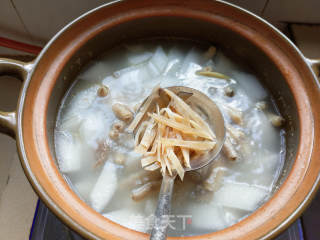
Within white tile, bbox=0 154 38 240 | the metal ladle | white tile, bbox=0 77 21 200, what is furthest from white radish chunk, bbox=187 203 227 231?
white tile, bbox=0 77 21 200

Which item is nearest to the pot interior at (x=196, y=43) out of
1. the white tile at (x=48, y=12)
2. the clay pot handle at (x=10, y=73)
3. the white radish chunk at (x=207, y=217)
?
the clay pot handle at (x=10, y=73)

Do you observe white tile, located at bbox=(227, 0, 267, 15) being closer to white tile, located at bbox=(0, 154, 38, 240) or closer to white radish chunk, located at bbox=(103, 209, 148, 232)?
white radish chunk, located at bbox=(103, 209, 148, 232)

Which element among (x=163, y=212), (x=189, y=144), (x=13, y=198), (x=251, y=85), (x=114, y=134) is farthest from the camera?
(x=13, y=198)

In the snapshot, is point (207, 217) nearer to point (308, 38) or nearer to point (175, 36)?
point (175, 36)

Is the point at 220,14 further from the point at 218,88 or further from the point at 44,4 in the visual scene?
the point at 44,4

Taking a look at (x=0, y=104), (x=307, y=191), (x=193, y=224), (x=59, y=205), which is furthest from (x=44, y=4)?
(x=307, y=191)

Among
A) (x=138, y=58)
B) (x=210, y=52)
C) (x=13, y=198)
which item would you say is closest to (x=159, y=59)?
(x=138, y=58)
